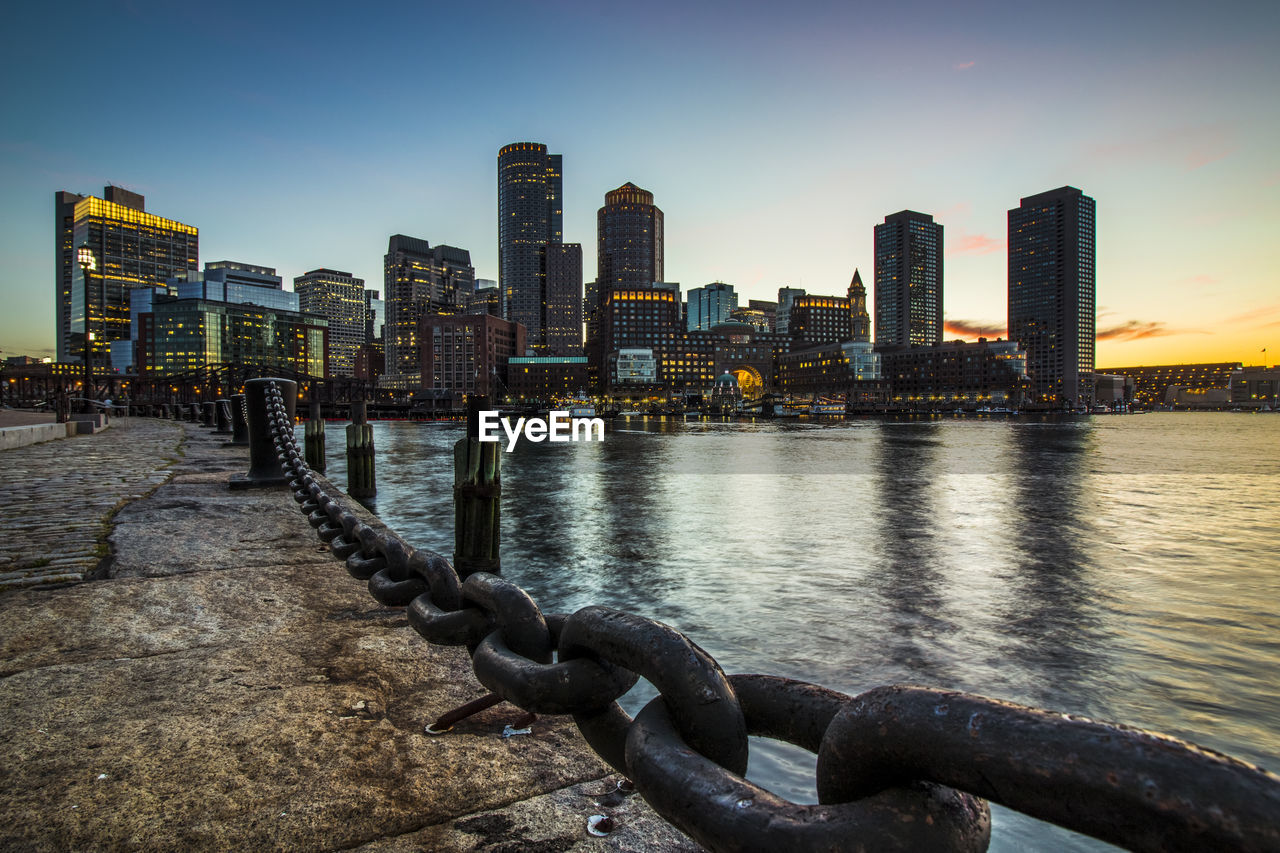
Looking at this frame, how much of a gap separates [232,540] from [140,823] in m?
4.57

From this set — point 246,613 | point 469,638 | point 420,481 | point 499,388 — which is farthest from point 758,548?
point 499,388

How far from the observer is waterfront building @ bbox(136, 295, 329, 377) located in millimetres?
169625

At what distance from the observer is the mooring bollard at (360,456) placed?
16375 millimetres

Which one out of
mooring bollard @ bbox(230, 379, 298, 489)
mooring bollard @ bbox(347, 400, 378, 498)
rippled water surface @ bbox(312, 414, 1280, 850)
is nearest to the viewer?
rippled water surface @ bbox(312, 414, 1280, 850)

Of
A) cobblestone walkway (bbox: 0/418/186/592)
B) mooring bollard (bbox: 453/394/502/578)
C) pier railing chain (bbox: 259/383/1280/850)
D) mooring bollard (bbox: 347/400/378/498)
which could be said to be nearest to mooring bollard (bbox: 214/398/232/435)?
cobblestone walkway (bbox: 0/418/186/592)

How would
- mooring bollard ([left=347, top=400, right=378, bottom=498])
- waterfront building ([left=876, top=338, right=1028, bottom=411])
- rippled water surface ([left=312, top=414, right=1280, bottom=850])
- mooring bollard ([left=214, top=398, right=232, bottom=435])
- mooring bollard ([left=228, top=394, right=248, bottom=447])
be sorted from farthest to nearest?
1. waterfront building ([left=876, top=338, right=1028, bottom=411])
2. mooring bollard ([left=214, top=398, right=232, bottom=435])
3. mooring bollard ([left=228, top=394, right=248, bottom=447])
4. mooring bollard ([left=347, top=400, right=378, bottom=498])
5. rippled water surface ([left=312, top=414, right=1280, bottom=850])

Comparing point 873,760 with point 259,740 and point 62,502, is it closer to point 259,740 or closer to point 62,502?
point 259,740

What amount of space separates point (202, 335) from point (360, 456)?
188321 mm

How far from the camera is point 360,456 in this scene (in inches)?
662

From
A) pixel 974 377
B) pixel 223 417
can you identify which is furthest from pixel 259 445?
pixel 974 377

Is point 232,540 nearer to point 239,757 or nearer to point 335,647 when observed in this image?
point 335,647

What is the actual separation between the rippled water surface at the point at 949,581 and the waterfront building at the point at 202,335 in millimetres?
176324

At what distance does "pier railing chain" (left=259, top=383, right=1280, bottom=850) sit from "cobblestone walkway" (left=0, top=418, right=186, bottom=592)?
4.69 metres

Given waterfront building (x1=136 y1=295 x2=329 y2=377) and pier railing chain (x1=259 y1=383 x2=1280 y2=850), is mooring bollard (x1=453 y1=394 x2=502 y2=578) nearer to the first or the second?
pier railing chain (x1=259 y1=383 x2=1280 y2=850)
